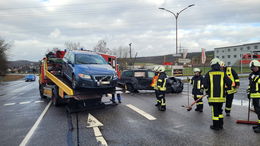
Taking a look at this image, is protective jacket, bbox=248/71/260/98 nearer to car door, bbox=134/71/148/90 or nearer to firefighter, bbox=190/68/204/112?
firefighter, bbox=190/68/204/112

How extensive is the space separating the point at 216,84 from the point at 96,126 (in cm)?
350

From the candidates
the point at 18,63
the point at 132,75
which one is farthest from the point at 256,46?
the point at 18,63

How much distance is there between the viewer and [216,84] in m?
5.59

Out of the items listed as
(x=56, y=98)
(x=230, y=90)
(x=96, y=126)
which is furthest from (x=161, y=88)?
(x=56, y=98)

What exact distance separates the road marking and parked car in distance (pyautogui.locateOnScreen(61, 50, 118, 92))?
44.6 inches

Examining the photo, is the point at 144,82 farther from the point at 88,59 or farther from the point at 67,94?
the point at 67,94

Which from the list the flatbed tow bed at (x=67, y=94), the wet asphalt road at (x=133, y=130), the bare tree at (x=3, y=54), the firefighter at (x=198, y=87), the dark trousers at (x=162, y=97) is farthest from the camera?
the bare tree at (x=3, y=54)

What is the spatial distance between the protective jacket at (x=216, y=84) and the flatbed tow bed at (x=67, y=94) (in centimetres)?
412

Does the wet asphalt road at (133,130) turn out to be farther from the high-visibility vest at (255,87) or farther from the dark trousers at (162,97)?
the high-visibility vest at (255,87)

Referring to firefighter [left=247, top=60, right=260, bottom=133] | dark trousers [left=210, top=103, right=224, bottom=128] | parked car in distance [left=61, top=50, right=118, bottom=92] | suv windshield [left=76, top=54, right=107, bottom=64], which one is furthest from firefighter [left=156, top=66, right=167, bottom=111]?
firefighter [left=247, top=60, right=260, bottom=133]

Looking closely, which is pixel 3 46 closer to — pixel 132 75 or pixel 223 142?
pixel 132 75

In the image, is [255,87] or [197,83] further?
[197,83]

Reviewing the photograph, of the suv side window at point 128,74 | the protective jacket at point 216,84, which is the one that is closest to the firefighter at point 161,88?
the protective jacket at point 216,84

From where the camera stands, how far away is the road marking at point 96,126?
15.9 feet
